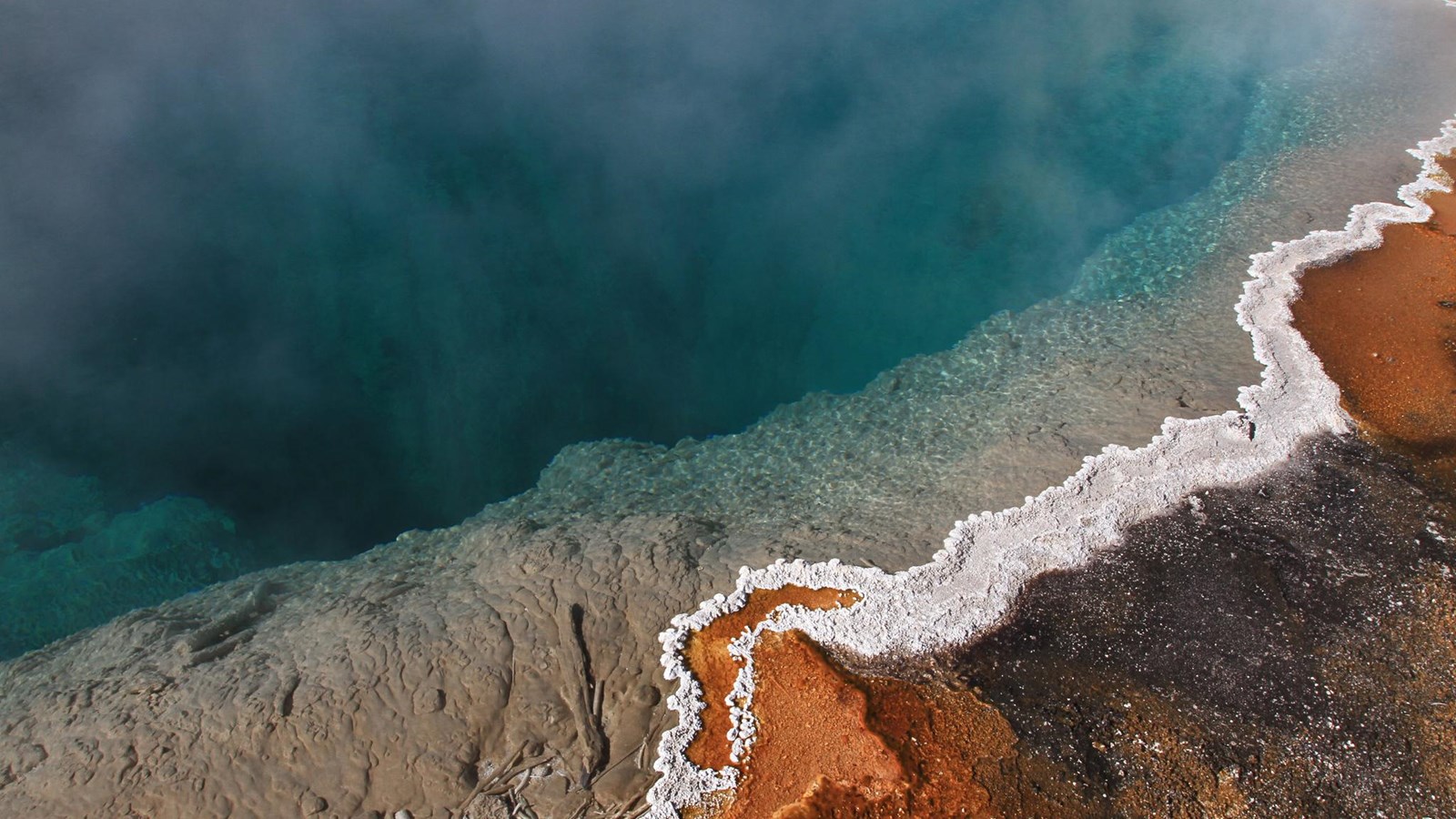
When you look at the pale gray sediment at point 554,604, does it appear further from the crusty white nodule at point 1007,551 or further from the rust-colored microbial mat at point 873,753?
the rust-colored microbial mat at point 873,753

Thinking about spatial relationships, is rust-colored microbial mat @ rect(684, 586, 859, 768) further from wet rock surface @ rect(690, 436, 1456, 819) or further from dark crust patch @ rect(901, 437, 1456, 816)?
dark crust patch @ rect(901, 437, 1456, 816)

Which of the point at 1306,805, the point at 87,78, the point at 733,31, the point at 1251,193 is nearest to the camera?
the point at 1306,805

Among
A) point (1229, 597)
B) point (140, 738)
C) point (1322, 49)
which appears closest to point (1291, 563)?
point (1229, 597)

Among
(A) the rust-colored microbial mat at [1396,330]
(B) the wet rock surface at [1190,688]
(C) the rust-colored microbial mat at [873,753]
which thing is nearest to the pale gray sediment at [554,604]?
(C) the rust-colored microbial mat at [873,753]

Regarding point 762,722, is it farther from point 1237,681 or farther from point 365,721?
point 1237,681

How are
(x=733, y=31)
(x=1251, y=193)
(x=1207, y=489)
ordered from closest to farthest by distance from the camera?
(x=1207, y=489) → (x=1251, y=193) → (x=733, y=31)
